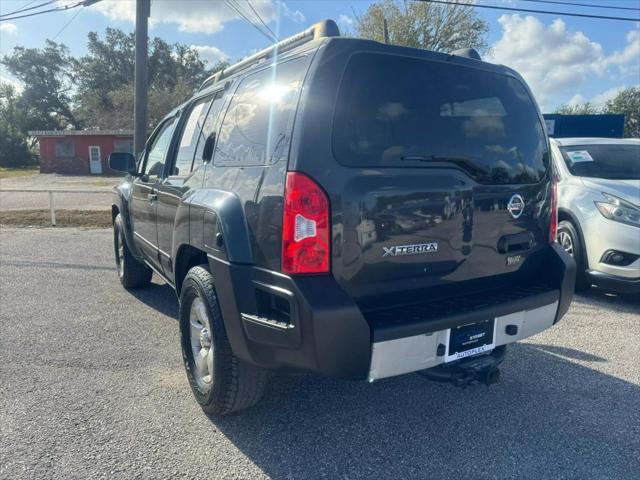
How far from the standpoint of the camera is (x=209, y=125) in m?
3.24

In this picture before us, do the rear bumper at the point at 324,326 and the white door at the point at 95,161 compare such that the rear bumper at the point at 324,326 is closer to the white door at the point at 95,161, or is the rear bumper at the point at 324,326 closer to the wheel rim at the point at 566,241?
the wheel rim at the point at 566,241

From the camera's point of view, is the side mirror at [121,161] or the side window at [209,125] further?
the side mirror at [121,161]

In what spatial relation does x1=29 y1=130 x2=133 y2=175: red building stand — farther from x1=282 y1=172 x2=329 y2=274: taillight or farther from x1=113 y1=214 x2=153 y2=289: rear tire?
x1=282 y1=172 x2=329 y2=274: taillight

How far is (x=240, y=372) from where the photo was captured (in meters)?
2.65

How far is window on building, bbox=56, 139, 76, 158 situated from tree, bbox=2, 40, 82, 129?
1902 centimetres

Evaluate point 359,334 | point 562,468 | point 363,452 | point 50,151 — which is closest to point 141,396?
point 363,452

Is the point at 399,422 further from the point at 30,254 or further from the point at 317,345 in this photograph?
the point at 30,254

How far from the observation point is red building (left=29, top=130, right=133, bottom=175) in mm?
31828

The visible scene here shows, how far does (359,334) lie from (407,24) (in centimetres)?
2585

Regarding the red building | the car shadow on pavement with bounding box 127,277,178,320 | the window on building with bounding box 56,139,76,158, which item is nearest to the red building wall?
the red building

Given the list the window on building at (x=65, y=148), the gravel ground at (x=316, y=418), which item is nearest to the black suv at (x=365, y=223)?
the gravel ground at (x=316, y=418)

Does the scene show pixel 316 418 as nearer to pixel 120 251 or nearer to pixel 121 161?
pixel 121 161

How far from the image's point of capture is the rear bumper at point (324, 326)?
2.12 meters

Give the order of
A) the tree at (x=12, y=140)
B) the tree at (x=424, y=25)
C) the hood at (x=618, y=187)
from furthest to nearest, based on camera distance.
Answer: the tree at (x=12, y=140) → the tree at (x=424, y=25) → the hood at (x=618, y=187)
